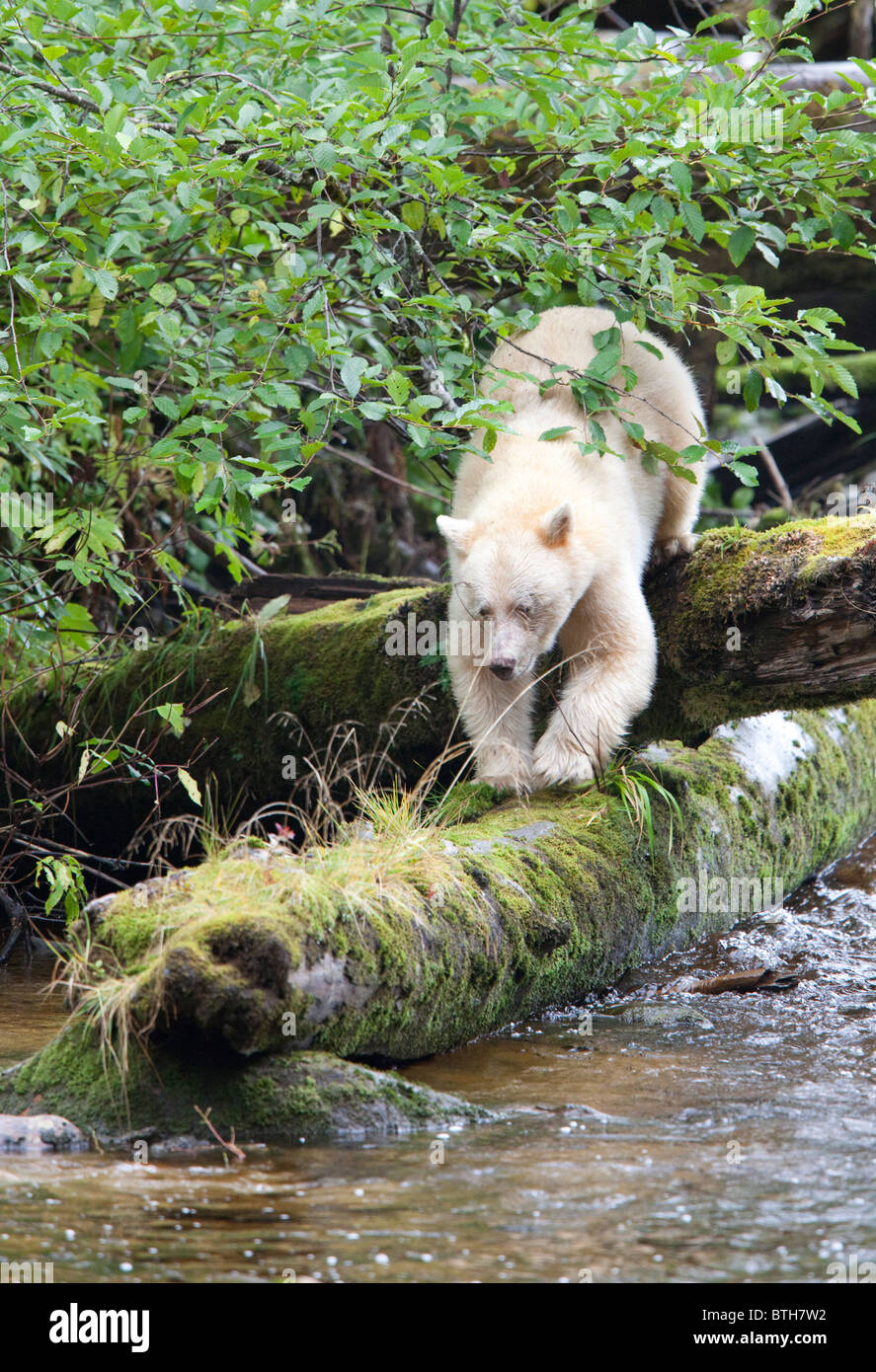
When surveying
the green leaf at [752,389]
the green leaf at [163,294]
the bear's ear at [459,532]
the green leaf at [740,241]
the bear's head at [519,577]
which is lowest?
the bear's head at [519,577]

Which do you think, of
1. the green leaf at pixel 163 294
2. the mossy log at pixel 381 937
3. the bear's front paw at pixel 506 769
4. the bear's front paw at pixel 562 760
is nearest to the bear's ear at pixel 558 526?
the bear's front paw at pixel 562 760

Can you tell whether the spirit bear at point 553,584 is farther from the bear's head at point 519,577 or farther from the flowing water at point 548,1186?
the flowing water at point 548,1186

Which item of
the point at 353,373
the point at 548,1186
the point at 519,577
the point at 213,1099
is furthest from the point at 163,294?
the point at 548,1186

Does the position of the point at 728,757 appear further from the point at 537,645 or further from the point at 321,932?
the point at 321,932

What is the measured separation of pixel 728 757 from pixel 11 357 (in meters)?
3.88

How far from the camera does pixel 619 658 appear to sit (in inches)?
208

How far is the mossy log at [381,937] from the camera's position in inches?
132

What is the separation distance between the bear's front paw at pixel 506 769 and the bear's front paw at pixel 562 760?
89mm

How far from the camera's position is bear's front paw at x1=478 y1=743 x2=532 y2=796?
544cm

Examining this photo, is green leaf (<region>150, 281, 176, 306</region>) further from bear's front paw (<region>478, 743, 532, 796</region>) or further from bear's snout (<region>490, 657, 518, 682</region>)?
bear's front paw (<region>478, 743, 532, 796</region>)

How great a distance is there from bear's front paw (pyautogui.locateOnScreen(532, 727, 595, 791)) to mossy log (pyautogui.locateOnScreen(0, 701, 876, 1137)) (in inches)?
3.2

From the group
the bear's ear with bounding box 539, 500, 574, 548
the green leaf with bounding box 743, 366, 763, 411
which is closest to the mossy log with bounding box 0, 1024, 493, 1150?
the bear's ear with bounding box 539, 500, 574, 548

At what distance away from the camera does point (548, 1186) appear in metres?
3.00
